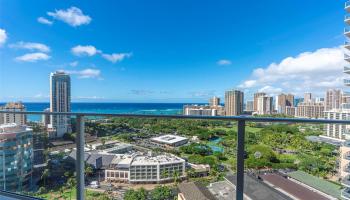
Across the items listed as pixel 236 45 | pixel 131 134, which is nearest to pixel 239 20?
pixel 236 45

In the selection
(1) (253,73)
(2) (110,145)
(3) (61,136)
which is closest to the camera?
(2) (110,145)

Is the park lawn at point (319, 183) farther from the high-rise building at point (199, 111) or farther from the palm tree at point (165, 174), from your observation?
the palm tree at point (165, 174)

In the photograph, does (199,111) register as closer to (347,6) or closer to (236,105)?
(236,105)

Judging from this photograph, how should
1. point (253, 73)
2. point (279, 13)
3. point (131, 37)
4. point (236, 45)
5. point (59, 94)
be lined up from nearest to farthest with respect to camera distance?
point (59, 94) → point (279, 13) → point (131, 37) → point (236, 45) → point (253, 73)

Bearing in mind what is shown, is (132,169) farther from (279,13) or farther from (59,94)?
(279,13)

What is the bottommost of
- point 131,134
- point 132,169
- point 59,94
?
point 132,169

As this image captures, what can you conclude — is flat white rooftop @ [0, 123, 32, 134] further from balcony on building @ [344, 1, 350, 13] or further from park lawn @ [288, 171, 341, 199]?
balcony on building @ [344, 1, 350, 13]

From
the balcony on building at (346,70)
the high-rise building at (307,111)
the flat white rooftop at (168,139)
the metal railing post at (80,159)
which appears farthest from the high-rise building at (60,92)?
the balcony on building at (346,70)

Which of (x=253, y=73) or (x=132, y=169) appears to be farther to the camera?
(x=253, y=73)
